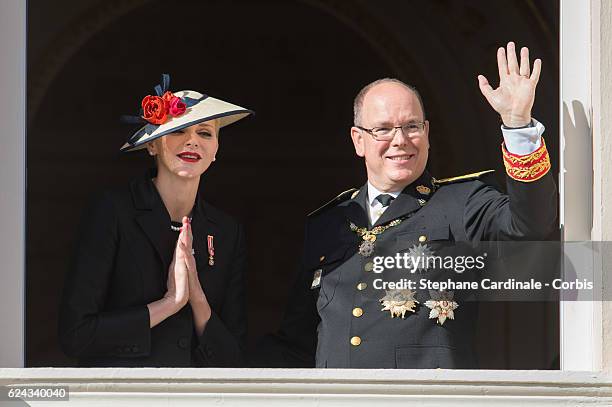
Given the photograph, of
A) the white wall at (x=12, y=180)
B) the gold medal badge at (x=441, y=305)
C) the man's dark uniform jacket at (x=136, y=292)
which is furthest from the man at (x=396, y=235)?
the white wall at (x=12, y=180)

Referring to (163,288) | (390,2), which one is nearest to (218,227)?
(163,288)

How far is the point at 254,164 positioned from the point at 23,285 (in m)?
5.78

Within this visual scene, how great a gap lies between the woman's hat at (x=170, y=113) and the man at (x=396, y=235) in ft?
1.86

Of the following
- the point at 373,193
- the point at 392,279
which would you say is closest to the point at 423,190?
the point at 373,193

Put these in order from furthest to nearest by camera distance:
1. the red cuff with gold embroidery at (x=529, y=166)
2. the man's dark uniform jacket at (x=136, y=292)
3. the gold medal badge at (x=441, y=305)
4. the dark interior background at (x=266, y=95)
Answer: the dark interior background at (x=266, y=95), the man's dark uniform jacket at (x=136, y=292), the gold medal badge at (x=441, y=305), the red cuff with gold embroidery at (x=529, y=166)

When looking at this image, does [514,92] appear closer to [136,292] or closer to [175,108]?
[175,108]

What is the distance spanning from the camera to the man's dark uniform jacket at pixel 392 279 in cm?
547

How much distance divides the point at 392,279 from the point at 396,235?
18 cm

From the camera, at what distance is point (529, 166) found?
5.26 metres

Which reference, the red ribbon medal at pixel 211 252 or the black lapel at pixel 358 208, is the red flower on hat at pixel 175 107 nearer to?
the red ribbon medal at pixel 211 252

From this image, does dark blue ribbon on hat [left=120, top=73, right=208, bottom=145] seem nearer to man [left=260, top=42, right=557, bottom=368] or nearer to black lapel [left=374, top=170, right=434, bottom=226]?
man [left=260, top=42, right=557, bottom=368]

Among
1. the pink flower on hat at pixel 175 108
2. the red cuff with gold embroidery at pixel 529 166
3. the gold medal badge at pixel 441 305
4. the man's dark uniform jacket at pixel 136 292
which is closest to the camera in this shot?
the red cuff with gold embroidery at pixel 529 166

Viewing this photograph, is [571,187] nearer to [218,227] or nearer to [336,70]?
[218,227]

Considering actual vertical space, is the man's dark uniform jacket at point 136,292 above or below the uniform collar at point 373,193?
below
